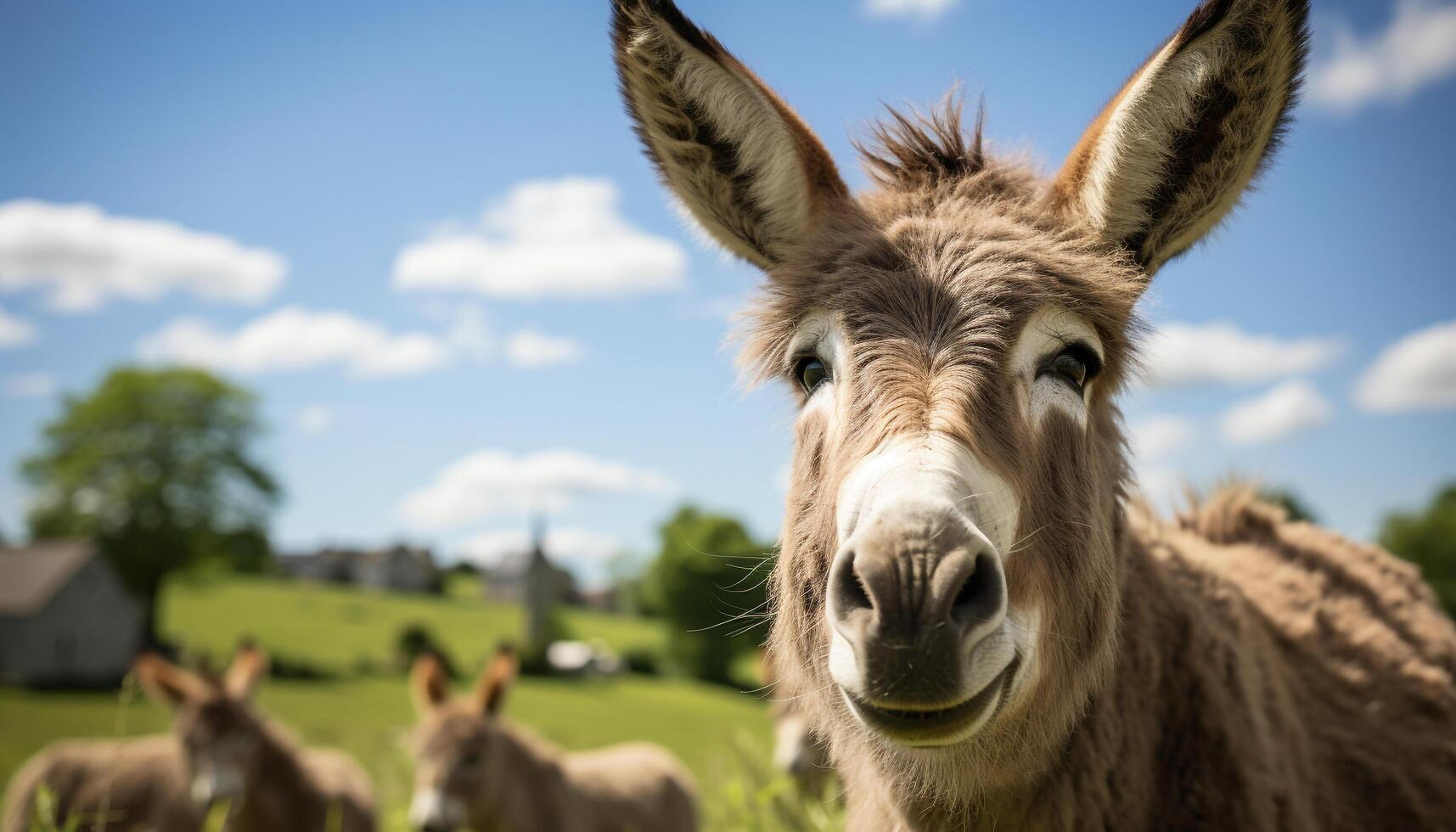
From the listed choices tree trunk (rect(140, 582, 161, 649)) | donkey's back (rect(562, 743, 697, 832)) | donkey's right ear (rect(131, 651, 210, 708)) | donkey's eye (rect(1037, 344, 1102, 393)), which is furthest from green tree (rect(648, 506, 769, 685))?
tree trunk (rect(140, 582, 161, 649))

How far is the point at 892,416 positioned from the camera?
2020 mm

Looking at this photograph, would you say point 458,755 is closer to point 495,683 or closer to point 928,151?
point 495,683

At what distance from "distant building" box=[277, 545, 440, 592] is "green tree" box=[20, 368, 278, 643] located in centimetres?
6812

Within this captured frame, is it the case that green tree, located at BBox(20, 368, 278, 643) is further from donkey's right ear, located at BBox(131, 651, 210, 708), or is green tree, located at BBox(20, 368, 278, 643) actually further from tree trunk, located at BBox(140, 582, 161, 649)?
donkey's right ear, located at BBox(131, 651, 210, 708)

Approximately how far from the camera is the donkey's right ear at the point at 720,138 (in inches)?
107

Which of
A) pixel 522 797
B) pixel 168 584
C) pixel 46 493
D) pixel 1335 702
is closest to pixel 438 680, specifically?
pixel 522 797

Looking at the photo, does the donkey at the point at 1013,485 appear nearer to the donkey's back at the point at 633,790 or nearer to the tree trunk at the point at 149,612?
the donkey's back at the point at 633,790

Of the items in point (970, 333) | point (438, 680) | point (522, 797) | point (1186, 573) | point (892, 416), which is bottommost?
point (522, 797)

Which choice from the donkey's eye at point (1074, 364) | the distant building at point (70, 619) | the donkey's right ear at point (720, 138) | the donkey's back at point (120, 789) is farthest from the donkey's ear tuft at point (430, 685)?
the distant building at point (70, 619)

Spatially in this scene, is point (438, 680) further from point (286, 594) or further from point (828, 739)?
point (286, 594)

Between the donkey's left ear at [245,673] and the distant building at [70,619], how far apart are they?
46.6 metres

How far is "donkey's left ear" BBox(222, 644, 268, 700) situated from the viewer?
980cm

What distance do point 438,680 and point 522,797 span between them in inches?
64.7

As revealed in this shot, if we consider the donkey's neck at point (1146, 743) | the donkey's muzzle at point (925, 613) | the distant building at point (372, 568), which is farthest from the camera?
the distant building at point (372, 568)
